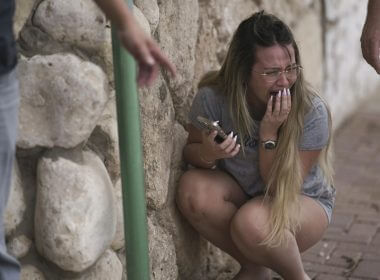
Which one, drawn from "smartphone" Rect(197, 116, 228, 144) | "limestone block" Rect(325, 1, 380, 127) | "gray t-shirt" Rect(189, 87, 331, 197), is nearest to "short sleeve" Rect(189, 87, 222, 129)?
"gray t-shirt" Rect(189, 87, 331, 197)

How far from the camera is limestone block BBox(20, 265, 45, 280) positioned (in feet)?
7.63

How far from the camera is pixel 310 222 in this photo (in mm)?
2947

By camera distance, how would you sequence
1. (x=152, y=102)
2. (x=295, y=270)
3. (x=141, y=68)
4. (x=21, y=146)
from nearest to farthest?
1. (x=141, y=68)
2. (x=21, y=146)
3. (x=152, y=102)
4. (x=295, y=270)

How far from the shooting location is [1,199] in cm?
194

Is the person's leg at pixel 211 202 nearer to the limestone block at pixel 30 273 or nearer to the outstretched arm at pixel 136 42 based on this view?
the limestone block at pixel 30 273

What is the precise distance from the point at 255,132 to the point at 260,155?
0.27 ft

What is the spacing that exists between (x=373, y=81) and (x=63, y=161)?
465cm

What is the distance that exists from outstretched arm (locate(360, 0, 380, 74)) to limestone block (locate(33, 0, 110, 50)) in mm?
1078

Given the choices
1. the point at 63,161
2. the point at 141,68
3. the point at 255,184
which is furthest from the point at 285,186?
the point at 141,68

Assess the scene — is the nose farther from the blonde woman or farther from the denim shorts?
the denim shorts

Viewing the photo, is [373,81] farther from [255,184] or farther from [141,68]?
[141,68]

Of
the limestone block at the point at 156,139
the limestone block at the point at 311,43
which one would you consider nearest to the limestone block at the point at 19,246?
the limestone block at the point at 156,139

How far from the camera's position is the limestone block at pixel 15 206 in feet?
7.44

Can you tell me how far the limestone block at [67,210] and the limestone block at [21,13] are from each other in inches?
13.1
